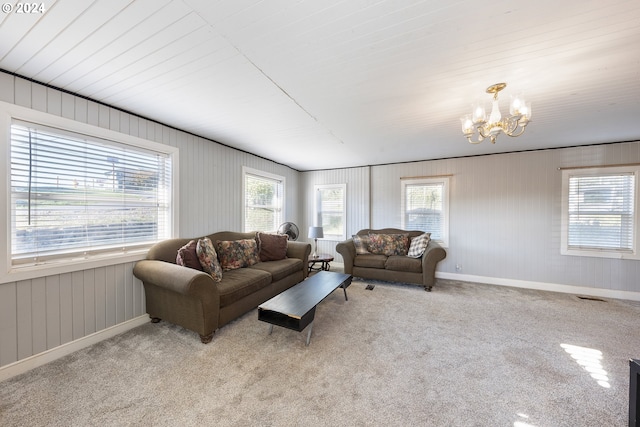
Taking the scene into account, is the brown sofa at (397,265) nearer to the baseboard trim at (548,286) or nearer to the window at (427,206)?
the window at (427,206)

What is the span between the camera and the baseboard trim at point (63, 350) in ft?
5.87

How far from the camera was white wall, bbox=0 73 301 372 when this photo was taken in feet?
6.01

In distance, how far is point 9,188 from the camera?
1.80m

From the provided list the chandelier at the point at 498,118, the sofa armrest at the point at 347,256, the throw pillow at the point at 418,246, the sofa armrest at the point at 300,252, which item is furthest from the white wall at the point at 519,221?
the sofa armrest at the point at 300,252

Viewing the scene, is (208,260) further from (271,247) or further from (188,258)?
(271,247)

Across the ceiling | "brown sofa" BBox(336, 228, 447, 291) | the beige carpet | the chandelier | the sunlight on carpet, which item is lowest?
the beige carpet

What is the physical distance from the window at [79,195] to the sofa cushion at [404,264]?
3.37 m

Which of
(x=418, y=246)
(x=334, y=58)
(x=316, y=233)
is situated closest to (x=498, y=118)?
(x=334, y=58)

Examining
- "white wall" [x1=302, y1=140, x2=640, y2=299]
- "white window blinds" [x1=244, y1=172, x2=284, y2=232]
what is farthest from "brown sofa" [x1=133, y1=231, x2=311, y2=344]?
"white wall" [x1=302, y1=140, x2=640, y2=299]

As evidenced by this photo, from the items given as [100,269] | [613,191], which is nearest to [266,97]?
[100,269]

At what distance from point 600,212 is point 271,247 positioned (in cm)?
505

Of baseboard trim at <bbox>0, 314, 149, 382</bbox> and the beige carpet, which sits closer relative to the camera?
the beige carpet

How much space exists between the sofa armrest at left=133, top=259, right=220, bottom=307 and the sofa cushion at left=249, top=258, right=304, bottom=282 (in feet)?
3.05

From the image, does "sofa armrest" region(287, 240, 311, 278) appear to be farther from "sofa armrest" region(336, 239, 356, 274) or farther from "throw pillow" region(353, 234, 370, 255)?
"throw pillow" region(353, 234, 370, 255)
